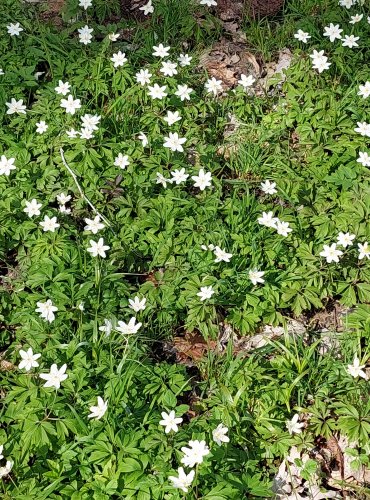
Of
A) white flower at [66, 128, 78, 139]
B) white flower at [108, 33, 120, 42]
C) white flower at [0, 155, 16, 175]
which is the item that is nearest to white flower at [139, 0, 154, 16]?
white flower at [108, 33, 120, 42]

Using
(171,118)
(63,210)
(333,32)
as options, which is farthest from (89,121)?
(333,32)

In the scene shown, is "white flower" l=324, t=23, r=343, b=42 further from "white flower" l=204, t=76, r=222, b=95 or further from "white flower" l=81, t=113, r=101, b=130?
"white flower" l=81, t=113, r=101, b=130

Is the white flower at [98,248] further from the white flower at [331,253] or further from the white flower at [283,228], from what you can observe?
the white flower at [331,253]

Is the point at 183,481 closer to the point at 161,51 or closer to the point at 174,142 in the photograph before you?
the point at 174,142

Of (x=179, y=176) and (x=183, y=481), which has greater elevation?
(x=179, y=176)

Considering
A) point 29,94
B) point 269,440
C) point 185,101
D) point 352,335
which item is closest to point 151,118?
point 185,101
